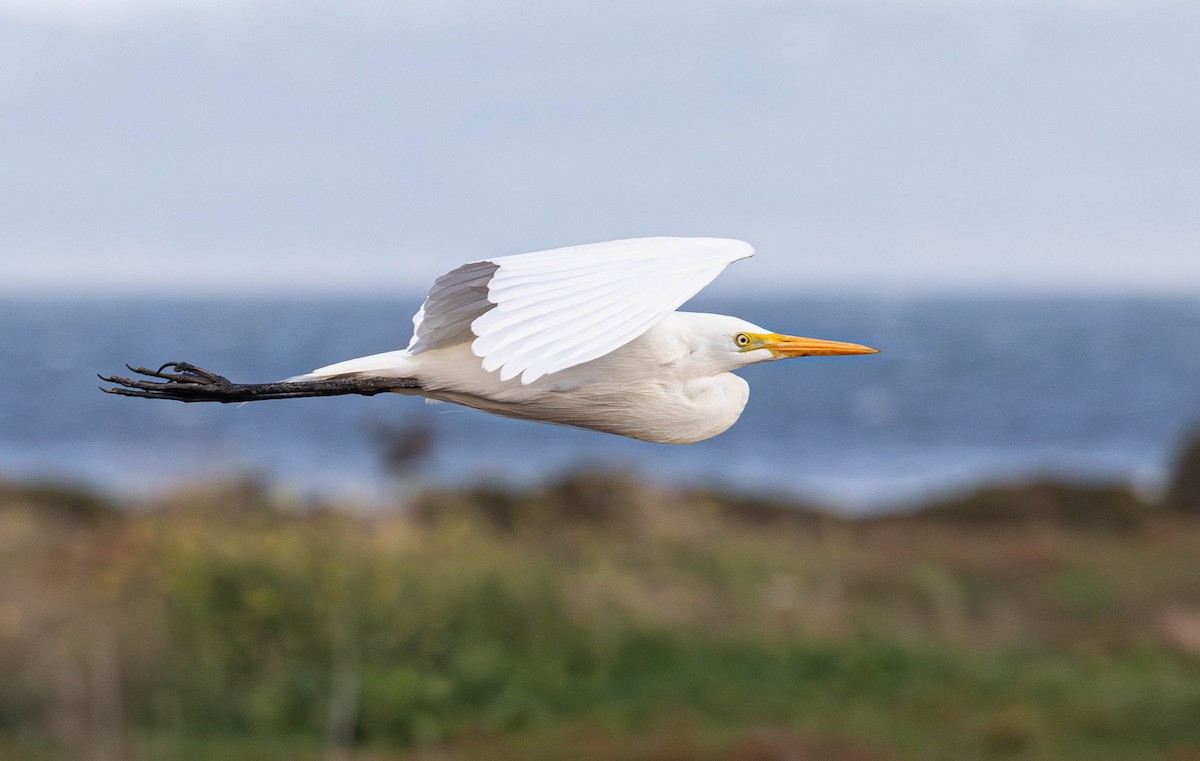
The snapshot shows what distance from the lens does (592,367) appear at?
2.26 m

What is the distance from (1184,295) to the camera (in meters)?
175

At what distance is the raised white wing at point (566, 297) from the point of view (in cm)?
173

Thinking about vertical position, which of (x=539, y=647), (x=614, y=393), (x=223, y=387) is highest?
(x=223, y=387)

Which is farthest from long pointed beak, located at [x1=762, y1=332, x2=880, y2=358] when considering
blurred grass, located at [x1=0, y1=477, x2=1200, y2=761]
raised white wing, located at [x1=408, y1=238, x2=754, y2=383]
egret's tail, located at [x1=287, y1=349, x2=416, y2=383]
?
blurred grass, located at [x1=0, y1=477, x2=1200, y2=761]

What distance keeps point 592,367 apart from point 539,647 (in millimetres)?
8327

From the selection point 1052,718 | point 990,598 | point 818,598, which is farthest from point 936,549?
point 1052,718

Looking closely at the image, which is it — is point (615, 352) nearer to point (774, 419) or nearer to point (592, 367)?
point (592, 367)

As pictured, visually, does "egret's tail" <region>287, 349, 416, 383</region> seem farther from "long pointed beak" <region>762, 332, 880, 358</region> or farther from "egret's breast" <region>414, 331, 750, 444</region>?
"long pointed beak" <region>762, 332, 880, 358</region>

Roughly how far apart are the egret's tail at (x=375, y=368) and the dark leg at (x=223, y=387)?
2cm

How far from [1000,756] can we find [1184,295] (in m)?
182

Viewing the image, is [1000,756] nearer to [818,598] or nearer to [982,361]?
[818,598]

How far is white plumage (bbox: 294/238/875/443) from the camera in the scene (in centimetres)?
197

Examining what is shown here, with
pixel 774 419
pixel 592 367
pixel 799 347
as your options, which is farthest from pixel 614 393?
pixel 774 419

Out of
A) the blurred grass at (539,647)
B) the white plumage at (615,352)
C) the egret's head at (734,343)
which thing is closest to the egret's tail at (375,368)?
the white plumage at (615,352)
